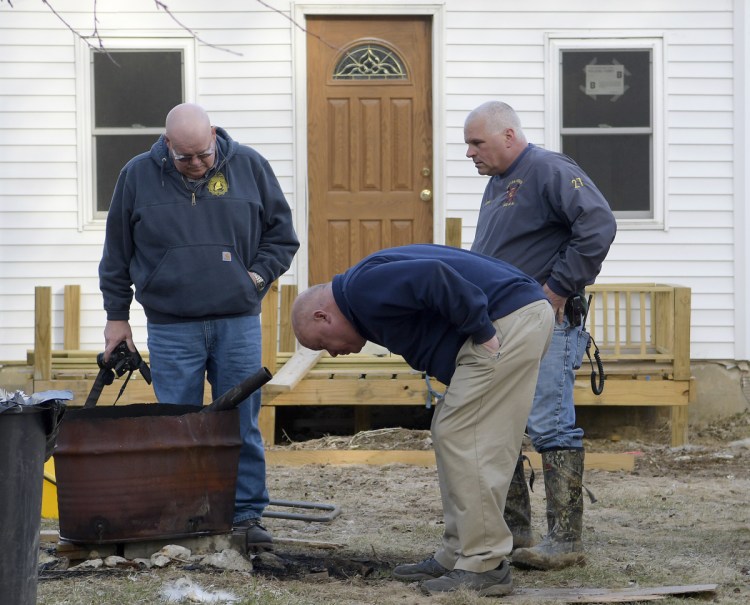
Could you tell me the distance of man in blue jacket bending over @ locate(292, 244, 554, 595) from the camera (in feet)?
14.4

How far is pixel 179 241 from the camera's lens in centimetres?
545

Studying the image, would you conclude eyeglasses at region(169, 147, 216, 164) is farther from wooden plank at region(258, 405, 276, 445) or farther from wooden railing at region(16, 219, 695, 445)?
wooden plank at region(258, 405, 276, 445)

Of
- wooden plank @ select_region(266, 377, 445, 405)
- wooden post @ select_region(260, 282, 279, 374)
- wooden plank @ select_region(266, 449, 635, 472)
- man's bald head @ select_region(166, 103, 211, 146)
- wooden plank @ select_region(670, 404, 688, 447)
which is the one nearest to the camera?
man's bald head @ select_region(166, 103, 211, 146)

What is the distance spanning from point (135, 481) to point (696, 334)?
243 inches

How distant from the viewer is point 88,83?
9812 millimetres

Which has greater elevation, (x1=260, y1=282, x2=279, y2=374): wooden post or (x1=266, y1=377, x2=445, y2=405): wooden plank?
(x1=260, y1=282, x2=279, y2=374): wooden post

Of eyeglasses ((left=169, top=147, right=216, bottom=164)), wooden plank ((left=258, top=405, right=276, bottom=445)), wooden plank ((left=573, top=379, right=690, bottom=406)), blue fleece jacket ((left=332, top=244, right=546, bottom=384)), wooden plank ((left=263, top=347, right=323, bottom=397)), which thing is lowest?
wooden plank ((left=258, top=405, right=276, bottom=445))

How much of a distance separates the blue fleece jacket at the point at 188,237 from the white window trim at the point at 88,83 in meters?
4.35

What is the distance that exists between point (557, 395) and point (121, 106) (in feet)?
19.5

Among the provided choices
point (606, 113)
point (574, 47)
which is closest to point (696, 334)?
point (606, 113)

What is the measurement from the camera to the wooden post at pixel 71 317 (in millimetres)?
9711

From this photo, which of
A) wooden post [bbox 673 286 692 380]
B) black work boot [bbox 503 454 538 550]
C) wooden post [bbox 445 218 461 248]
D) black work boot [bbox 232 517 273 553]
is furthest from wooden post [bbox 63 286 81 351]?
black work boot [bbox 503 454 538 550]

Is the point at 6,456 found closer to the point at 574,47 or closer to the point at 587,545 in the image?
the point at 587,545

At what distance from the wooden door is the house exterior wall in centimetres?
14
